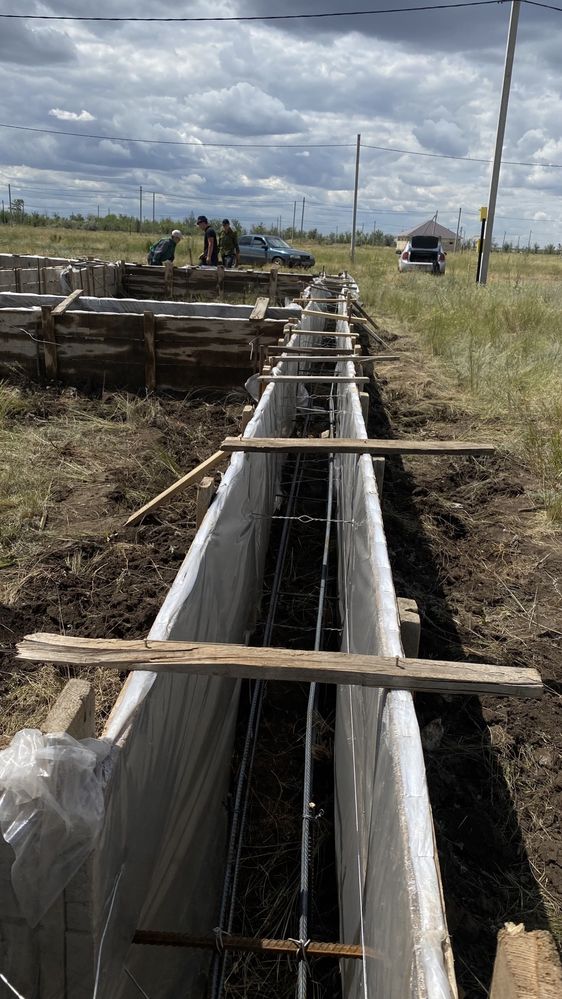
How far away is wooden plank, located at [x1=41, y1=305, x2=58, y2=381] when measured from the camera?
8.30 meters

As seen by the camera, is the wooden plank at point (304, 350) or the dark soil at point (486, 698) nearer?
the dark soil at point (486, 698)

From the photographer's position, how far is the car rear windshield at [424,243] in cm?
3128

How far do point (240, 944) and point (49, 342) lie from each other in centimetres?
724

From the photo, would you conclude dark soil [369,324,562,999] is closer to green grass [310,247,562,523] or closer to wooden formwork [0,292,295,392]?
green grass [310,247,562,523]

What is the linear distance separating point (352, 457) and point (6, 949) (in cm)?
368

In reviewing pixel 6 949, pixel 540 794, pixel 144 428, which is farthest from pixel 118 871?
pixel 144 428

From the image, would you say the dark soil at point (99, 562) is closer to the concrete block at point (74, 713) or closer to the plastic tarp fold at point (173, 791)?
the concrete block at point (74, 713)

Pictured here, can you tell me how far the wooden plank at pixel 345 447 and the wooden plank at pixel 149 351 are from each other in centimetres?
416

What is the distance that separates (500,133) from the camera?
18000 mm

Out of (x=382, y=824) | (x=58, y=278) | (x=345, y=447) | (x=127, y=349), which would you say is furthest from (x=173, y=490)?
(x=58, y=278)

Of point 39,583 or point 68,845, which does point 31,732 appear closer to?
point 68,845

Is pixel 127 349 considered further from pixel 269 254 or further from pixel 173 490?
pixel 269 254

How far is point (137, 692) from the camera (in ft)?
6.85

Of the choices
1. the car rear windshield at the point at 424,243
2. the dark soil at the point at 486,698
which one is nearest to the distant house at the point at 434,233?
the car rear windshield at the point at 424,243
